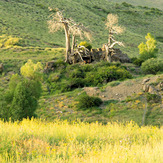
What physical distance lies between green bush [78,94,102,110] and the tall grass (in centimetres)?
886

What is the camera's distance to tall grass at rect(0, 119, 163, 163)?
4.35 metres

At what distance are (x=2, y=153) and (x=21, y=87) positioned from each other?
356 inches

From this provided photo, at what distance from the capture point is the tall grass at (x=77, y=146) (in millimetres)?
4350

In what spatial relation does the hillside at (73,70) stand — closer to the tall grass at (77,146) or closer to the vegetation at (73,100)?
the vegetation at (73,100)

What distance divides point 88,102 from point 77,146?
1124 cm

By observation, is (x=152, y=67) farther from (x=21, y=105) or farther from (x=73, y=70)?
(x=21, y=105)

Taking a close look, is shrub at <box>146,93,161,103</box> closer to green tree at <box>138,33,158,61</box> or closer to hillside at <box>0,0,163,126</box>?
hillside at <box>0,0,163,126</box>

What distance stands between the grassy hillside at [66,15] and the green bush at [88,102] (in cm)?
2913

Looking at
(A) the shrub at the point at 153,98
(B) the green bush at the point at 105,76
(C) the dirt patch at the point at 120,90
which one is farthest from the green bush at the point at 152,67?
(A) the shrub at the point at 153,98

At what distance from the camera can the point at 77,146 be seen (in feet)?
17.9

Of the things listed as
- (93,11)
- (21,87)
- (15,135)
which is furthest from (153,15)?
(15,135)

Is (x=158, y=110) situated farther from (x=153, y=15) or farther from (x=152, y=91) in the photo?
(x=153, y=15)

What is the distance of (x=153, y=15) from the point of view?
8406 centimetres

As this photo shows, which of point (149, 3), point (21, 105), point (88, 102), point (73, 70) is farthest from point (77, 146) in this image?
point (149, 3)
